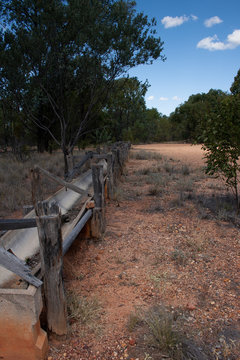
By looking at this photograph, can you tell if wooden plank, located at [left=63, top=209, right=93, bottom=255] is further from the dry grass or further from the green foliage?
the green foliage

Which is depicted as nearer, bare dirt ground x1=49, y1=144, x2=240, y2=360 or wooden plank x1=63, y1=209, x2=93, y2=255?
bare dirt ground x1=49, y1=144, x2=240, y2=360

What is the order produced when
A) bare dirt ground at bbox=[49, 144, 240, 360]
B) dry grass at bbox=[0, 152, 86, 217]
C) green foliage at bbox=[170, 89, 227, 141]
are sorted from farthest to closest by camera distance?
green foliage at bbox=[170, 89, 227, 141] → dry grass at bbox=[0, 152, 86, 217] → bare dirt ground at bbox=[49, 144, 240, 360]

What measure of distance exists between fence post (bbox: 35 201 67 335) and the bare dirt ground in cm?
23

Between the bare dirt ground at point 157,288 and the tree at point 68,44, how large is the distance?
605 cm

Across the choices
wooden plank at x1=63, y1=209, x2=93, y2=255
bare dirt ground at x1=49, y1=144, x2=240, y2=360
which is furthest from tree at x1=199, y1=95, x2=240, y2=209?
wooden plank at x1=63, y1=209, x2=93, y2=255

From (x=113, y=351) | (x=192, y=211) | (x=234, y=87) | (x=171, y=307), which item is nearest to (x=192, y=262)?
(x=171, y=307)

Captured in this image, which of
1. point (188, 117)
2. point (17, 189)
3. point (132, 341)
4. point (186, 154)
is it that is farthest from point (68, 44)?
point (188, 117)

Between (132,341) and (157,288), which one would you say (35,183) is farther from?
(132,341)

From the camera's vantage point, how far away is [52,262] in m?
2.57

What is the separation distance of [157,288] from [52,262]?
159cm

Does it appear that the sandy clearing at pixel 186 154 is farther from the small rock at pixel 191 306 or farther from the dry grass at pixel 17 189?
the small rock at pixel 191 306

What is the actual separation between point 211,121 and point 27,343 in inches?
212

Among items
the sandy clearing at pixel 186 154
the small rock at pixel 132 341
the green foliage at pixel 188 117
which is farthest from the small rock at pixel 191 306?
the green foliage at pixel 188 117

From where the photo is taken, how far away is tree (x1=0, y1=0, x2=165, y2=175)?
8758 mm
